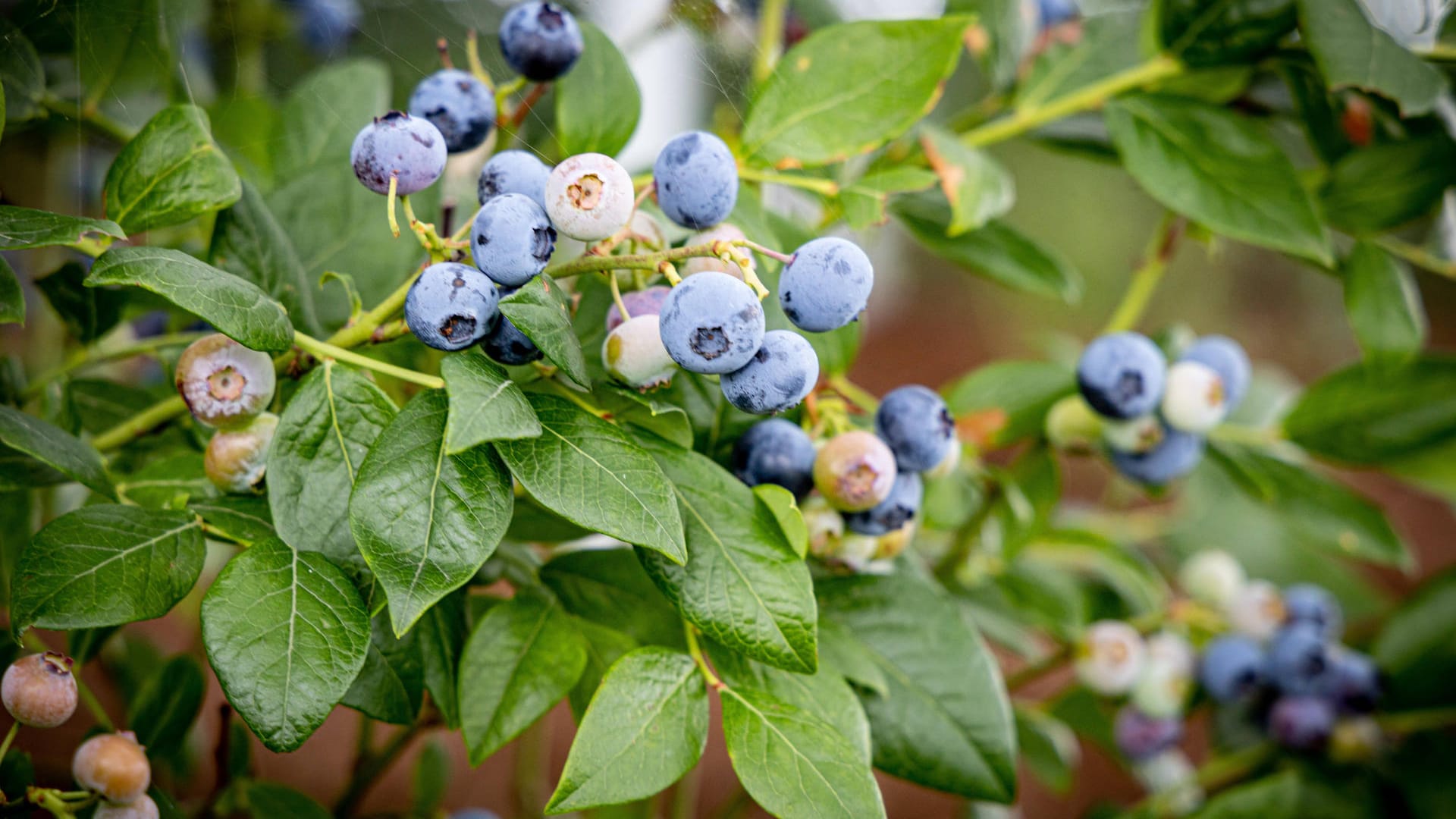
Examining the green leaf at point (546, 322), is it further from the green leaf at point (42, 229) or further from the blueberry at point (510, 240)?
the green leaf at point (42, 229)

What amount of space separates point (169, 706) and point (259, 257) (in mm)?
321

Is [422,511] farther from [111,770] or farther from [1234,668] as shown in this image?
[1234,668]

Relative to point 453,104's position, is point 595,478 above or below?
below

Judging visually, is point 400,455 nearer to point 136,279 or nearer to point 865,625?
point 136,279

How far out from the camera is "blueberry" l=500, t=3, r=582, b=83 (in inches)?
21.8

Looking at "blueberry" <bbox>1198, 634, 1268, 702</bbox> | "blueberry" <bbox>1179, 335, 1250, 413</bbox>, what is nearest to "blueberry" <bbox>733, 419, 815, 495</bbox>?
"blueberry" <bbox>1179, 335, 1250, 413</bbox>

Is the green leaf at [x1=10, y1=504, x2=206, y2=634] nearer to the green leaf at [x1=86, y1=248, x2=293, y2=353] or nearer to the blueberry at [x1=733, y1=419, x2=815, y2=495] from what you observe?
the green leaf at [x1=86, y1=248, x2=293, y2=353]

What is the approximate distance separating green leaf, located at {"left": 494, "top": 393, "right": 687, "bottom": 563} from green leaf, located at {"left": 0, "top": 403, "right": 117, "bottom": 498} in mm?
204

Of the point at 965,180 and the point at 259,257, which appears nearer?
→ the point at 259,257

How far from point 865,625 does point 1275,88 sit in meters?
0.62

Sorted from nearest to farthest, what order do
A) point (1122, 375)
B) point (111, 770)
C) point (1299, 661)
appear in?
point (111, 770), point (1122, 375), point (1299, 661)

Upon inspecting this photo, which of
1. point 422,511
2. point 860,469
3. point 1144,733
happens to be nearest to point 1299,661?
point 1144,733

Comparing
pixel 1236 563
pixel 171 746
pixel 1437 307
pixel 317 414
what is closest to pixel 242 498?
pixel 317 414

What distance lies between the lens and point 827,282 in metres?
0.42
